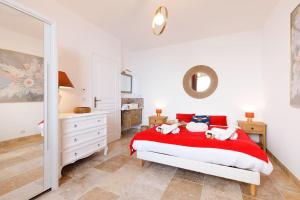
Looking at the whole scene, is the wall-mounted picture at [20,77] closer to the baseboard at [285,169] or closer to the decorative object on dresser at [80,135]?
the decorative object on dresser at [80,135]

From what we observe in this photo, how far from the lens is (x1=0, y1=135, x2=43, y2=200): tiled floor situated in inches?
59.7

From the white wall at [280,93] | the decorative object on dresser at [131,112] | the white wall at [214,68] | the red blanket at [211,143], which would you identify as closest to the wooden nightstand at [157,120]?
the white wall at [214,68]

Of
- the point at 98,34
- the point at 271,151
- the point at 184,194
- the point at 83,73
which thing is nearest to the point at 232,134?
the point at 184,194

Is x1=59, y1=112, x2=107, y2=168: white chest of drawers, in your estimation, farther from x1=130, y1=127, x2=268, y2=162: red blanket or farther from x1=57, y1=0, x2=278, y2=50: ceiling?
x1=57, y1=0, x2=278, y2=50: ceiling

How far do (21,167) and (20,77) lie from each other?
1.01 m

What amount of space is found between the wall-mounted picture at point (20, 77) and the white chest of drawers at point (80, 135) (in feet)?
1.70

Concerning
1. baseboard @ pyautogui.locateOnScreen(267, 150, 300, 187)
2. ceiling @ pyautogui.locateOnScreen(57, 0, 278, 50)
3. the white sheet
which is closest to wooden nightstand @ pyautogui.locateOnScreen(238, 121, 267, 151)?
baseboard @ pyautogui.locateOnScreen(267, 150, 300, 187)

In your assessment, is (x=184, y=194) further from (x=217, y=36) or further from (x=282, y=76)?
(x=217, y=36)

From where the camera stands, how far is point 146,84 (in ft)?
15.7

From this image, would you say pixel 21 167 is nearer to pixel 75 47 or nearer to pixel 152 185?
pixel 152 185

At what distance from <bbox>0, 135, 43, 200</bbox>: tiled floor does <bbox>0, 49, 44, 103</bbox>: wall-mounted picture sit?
18.9 inches

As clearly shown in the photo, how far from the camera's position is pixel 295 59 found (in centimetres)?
188

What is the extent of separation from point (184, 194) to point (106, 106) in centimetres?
260

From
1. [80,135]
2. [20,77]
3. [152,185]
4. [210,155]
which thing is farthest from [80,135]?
[210,155]
